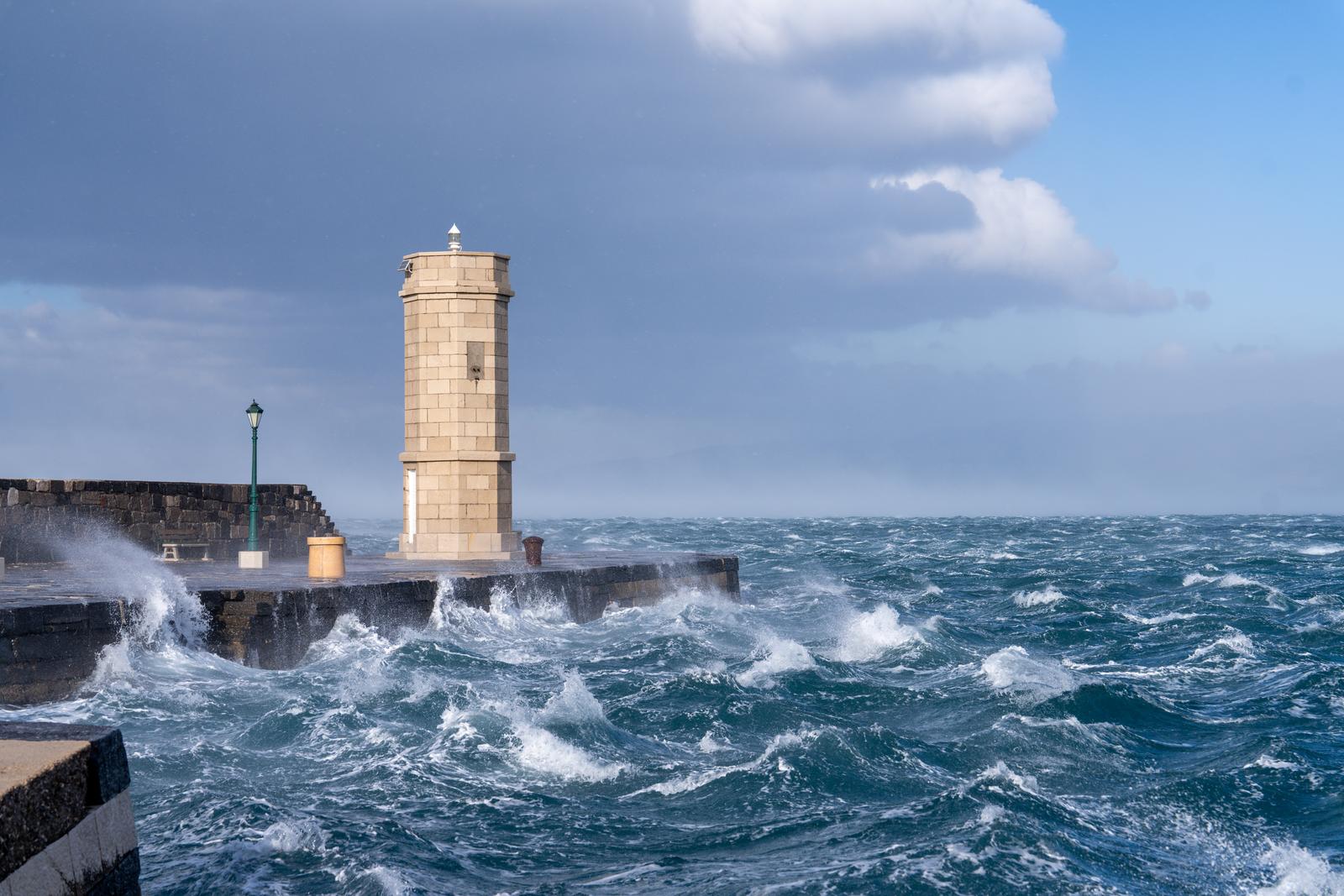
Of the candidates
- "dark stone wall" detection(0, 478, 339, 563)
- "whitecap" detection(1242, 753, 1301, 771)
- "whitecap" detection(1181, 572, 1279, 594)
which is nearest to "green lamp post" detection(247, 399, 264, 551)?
"dark stone wall" detection(0, 478, 339, 563)

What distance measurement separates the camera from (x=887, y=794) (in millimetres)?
9875

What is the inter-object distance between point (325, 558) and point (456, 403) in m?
5.55

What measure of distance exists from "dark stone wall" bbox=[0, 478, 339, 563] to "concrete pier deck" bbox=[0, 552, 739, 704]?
737mm

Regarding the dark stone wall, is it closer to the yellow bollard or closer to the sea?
the sea

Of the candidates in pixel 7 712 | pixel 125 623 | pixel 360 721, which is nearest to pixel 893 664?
pixel 360 721

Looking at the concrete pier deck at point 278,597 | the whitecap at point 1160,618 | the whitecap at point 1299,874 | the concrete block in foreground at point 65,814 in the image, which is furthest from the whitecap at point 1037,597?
the concrete block in foreground at point 65,814

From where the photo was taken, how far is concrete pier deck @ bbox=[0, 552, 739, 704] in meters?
12.6

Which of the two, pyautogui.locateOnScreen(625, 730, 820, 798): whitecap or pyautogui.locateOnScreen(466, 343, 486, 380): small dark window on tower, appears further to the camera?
pyautogui.locateOnScreen(466, 343, 486, 380): small dark window on tower

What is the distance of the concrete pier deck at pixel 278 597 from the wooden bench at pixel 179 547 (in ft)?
2.80

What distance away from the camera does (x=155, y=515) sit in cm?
2295

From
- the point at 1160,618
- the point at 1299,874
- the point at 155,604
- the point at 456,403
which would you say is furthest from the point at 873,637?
the point at 1299,874

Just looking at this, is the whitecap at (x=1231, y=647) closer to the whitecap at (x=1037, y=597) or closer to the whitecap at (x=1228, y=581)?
the whitecap at (x=1037, y=597)

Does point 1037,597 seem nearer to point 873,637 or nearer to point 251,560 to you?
point 873,637

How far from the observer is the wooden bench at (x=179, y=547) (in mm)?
22359
